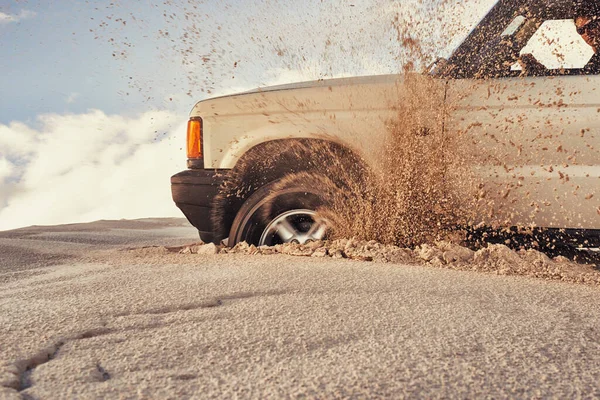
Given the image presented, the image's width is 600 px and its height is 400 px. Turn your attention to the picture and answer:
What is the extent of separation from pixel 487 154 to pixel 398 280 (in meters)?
1.25

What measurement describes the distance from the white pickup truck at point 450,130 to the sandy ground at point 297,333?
71 cm

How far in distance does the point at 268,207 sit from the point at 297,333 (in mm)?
2017

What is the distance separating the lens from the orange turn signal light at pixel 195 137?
404cm

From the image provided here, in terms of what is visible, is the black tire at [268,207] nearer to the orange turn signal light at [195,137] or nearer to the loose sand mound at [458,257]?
the loose sand mound at [458,257]

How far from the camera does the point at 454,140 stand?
3.50 metres

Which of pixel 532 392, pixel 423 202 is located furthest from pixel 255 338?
pixel 423 202

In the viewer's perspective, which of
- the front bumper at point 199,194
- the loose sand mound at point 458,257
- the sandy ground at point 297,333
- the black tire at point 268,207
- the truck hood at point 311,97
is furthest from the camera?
the front bumper at point 199,194

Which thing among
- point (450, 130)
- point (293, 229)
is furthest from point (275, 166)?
point (450, 130)

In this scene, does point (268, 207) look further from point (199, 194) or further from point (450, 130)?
point (450, 130)

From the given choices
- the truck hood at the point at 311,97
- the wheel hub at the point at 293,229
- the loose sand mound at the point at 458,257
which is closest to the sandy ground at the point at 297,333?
the loose sand mound at the point at 458,257

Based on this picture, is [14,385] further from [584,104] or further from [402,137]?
[584,104]

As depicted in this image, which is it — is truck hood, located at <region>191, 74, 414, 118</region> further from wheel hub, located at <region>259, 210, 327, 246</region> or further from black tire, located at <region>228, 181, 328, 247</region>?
wheel hub, located at <region>259, 210, 327, 246</region>

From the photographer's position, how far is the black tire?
Answer: 3750 mm

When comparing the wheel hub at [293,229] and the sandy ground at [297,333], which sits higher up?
the wheel hub at [293,229]
